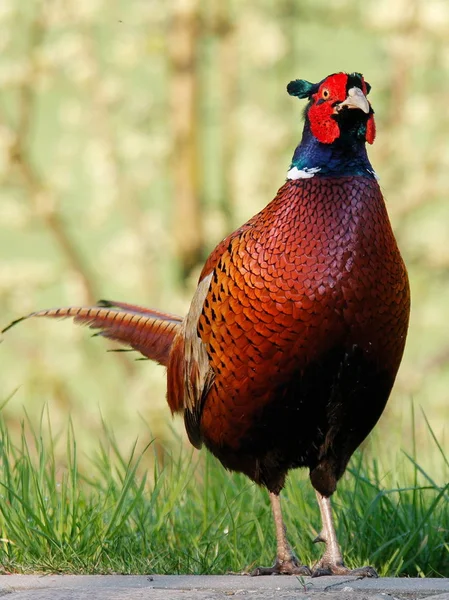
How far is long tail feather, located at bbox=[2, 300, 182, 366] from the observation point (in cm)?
423

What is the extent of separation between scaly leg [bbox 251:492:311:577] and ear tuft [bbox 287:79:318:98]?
4.71 ft

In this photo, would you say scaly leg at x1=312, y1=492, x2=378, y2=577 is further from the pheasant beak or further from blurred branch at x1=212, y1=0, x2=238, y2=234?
blurred branch at x1=212, y1=0, x2=238, y2=234

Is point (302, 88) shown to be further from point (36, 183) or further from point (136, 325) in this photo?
point (36, 183)

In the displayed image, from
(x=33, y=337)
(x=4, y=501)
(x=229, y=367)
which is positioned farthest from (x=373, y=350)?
(x=33, y=337)

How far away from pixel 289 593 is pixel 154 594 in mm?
401

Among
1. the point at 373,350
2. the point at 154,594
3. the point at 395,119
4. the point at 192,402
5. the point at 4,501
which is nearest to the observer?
the point at 154,594

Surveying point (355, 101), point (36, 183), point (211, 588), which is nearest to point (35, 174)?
point (36, 183)

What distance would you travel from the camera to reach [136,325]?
4.26 metres

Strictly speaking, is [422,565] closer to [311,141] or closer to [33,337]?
[311,141]

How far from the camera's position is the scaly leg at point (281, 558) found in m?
3.44

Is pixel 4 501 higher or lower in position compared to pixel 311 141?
lower

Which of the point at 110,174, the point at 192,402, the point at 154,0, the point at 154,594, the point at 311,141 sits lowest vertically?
the point at 154,594

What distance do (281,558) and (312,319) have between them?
0.87 m

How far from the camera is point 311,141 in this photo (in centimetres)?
350
